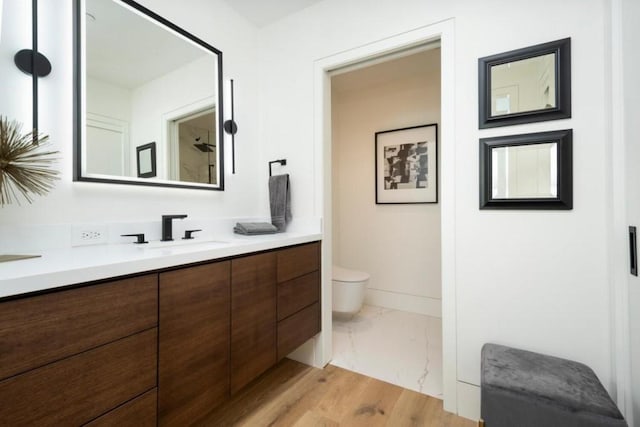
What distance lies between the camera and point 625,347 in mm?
1131

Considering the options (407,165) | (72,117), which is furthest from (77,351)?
(407,165)

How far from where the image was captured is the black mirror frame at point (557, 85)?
4.23 feet

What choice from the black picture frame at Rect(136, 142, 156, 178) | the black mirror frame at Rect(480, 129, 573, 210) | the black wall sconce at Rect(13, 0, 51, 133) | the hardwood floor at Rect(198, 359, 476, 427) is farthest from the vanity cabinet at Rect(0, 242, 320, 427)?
the black mirror frame at Rect(480, 129, 573, 210)

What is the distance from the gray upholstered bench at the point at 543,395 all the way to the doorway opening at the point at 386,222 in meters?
0.97

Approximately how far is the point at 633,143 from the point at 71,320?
6.51 feet

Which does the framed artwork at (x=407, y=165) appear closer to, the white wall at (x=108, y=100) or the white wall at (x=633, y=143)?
the white wall at (x=633, y=143)

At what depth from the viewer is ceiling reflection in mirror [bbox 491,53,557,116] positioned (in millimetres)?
1333

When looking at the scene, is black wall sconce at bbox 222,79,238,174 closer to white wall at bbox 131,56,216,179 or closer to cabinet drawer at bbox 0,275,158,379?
white wall at bbox 131,56,216,179

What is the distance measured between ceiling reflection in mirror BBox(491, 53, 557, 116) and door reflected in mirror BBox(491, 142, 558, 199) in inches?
7.9

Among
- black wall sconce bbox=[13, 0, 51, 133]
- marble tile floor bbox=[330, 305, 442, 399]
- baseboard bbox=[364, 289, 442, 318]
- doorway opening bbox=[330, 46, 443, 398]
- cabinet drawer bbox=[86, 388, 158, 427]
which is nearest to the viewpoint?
cabinet drawer bbox=[86, 388, 158, 427]

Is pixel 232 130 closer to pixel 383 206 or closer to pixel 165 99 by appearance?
pixel 165 99

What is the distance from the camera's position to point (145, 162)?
61.0 inches

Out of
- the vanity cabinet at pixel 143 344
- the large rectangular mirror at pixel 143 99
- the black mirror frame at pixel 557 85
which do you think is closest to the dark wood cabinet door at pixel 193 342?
the vanity cabinet at pixel 143 344

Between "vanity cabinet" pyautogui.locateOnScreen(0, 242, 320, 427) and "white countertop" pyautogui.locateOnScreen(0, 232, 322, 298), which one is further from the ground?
"white countertop" pyautogui.locateOnScreen(0, 232, 322, 298)
